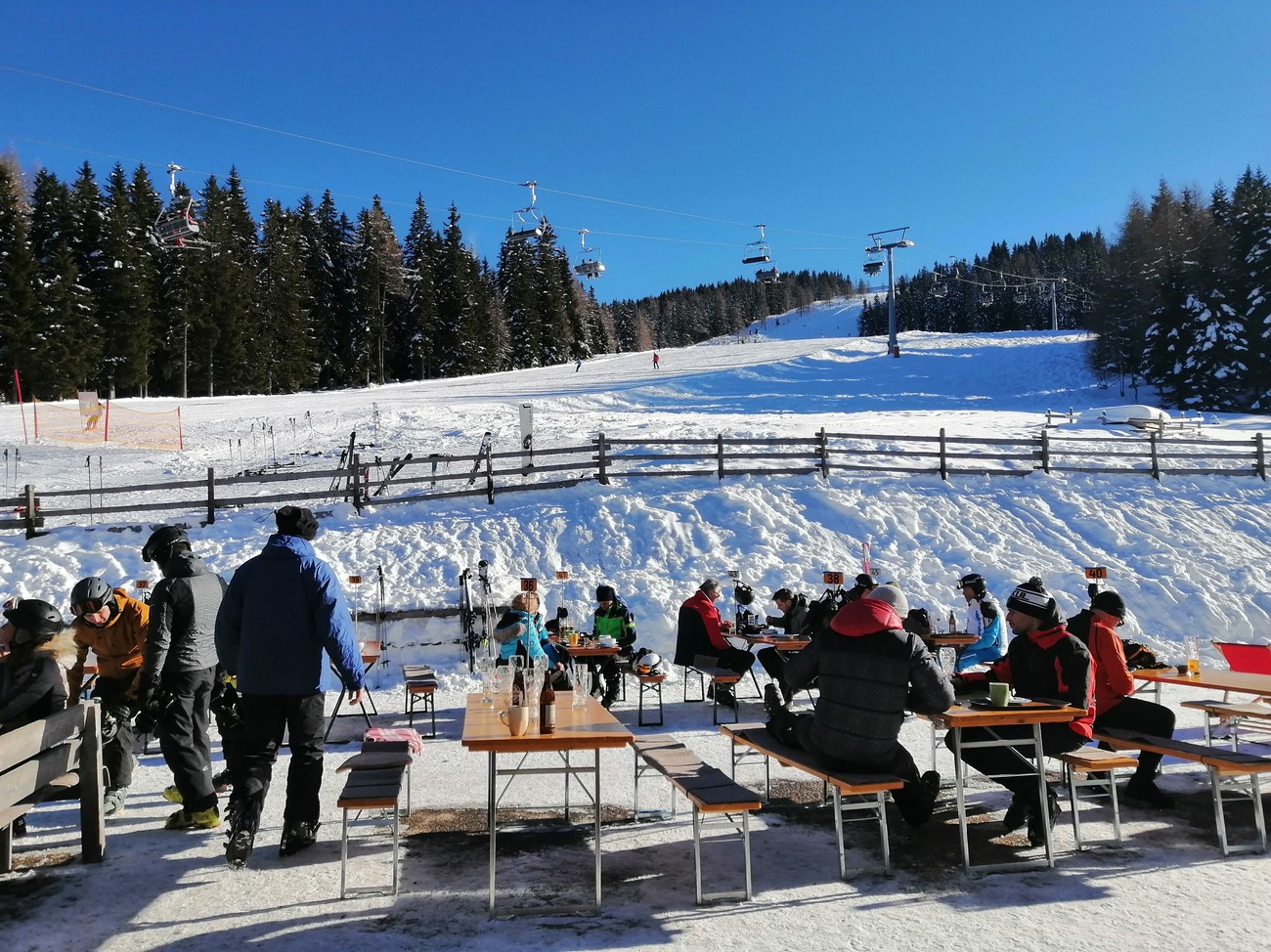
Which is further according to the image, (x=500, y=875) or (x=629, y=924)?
(x=500, y=875)

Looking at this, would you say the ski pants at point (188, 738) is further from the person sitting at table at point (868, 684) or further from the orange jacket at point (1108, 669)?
the orange jacket at point (1108, 669)

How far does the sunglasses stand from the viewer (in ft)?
19.5

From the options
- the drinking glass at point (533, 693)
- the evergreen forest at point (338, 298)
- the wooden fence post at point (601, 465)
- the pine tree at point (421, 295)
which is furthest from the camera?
the pine tree at point (421, 295)

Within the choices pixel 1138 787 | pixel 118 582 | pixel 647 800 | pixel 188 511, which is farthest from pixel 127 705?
pixel 188 511

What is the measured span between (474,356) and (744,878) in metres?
52.4

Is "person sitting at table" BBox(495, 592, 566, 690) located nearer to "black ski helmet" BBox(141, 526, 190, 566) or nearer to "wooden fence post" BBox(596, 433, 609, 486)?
"black ski helmet" BBox(141, 526, 190, 566)

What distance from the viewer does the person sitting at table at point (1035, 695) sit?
5.27 meters

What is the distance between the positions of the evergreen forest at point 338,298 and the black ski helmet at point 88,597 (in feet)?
71.8

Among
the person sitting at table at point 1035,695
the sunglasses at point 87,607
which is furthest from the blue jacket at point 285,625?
the person sitting at table at point 1035,695

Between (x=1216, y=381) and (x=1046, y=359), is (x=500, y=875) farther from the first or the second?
(x=1046, y=359)

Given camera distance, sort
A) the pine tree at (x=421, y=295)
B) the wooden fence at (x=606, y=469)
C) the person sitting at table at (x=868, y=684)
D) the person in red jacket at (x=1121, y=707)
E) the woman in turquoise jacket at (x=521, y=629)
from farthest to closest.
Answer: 1. the pine tree at (x=421, y=295)
2. the wooden fence at (x=606, y=469)
3. the woman in turquoise jacket at (x=521, y=629)
4. the person in red jacket at (x=1121, y=707)
5. the person sitting at table at (x=868, y=684)

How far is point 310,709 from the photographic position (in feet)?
16.6

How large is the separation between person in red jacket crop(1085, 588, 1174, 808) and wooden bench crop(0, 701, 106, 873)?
6.56 meters

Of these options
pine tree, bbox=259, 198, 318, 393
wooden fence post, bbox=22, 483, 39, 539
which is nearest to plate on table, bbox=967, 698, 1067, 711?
wooden fence post, bbox=22, 483, 39, 539
